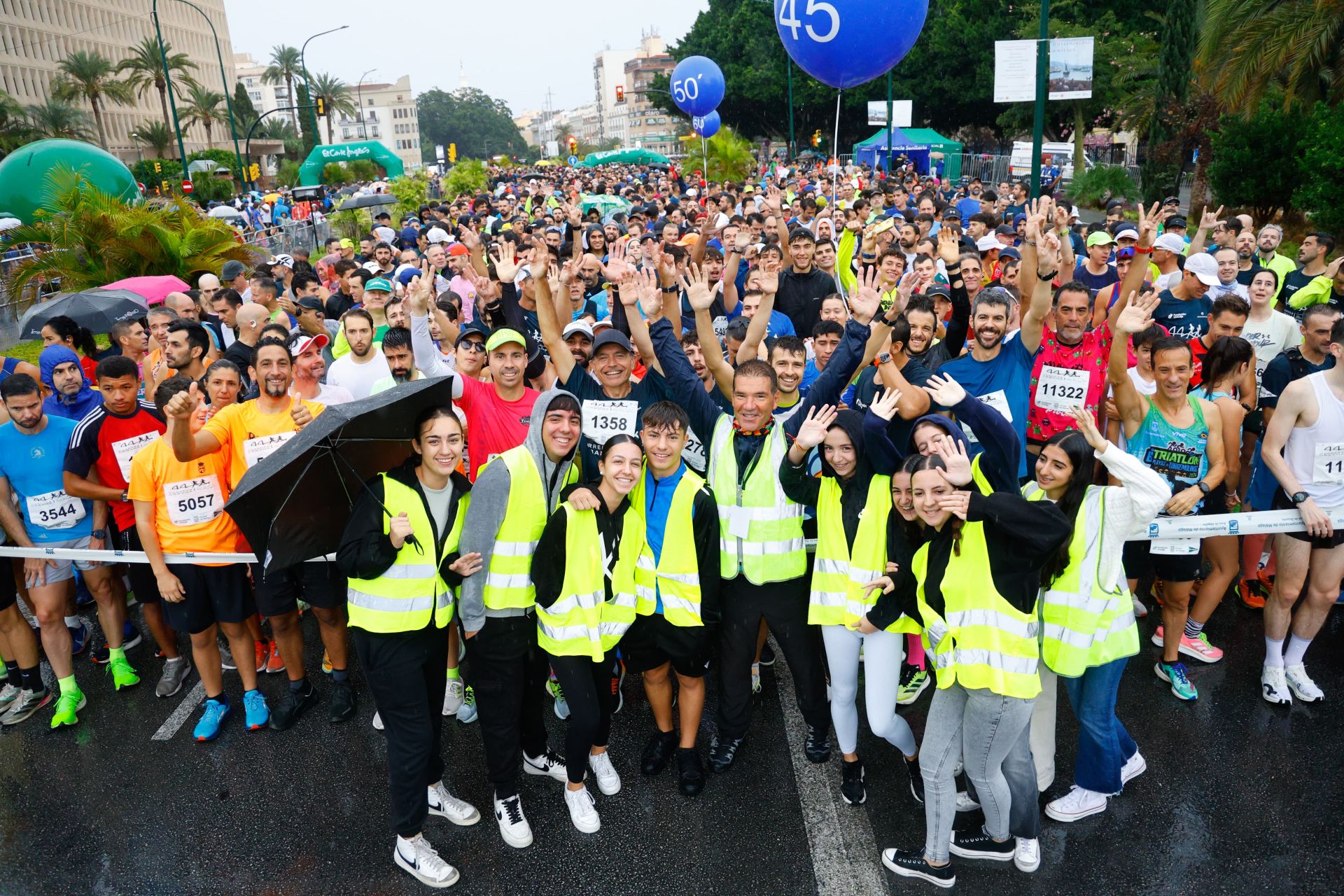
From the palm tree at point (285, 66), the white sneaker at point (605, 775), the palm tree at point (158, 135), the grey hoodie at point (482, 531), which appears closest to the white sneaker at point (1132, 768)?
the white sneaker at point (605, 775)

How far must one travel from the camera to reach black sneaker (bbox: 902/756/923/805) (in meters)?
3.95

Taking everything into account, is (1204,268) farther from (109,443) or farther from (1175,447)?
(109,443)

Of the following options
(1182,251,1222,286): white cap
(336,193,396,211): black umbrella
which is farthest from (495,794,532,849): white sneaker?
(336,193,396,211): black umbrella

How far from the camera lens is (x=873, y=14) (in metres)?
7.60

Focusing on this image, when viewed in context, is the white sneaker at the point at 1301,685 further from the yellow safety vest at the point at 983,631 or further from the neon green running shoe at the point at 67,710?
the neon green running shoe at the point at 67,710

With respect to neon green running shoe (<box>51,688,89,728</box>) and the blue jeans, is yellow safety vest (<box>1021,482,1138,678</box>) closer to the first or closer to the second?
the blue jeans

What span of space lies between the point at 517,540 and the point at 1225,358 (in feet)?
12.5

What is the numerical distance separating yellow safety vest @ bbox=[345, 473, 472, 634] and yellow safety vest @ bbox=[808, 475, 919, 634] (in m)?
1.64

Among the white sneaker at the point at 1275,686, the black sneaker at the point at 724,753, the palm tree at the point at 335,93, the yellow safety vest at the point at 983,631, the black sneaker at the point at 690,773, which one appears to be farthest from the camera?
the palm tree at the point at 335,93

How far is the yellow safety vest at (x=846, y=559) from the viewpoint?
3717 mm

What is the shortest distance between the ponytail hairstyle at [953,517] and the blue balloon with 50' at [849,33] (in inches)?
224

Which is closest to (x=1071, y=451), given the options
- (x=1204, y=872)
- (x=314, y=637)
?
(x=1204, y=872)

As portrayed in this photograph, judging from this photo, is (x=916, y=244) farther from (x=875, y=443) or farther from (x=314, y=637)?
(x=314, y=637)

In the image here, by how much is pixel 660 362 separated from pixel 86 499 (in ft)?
11.1
